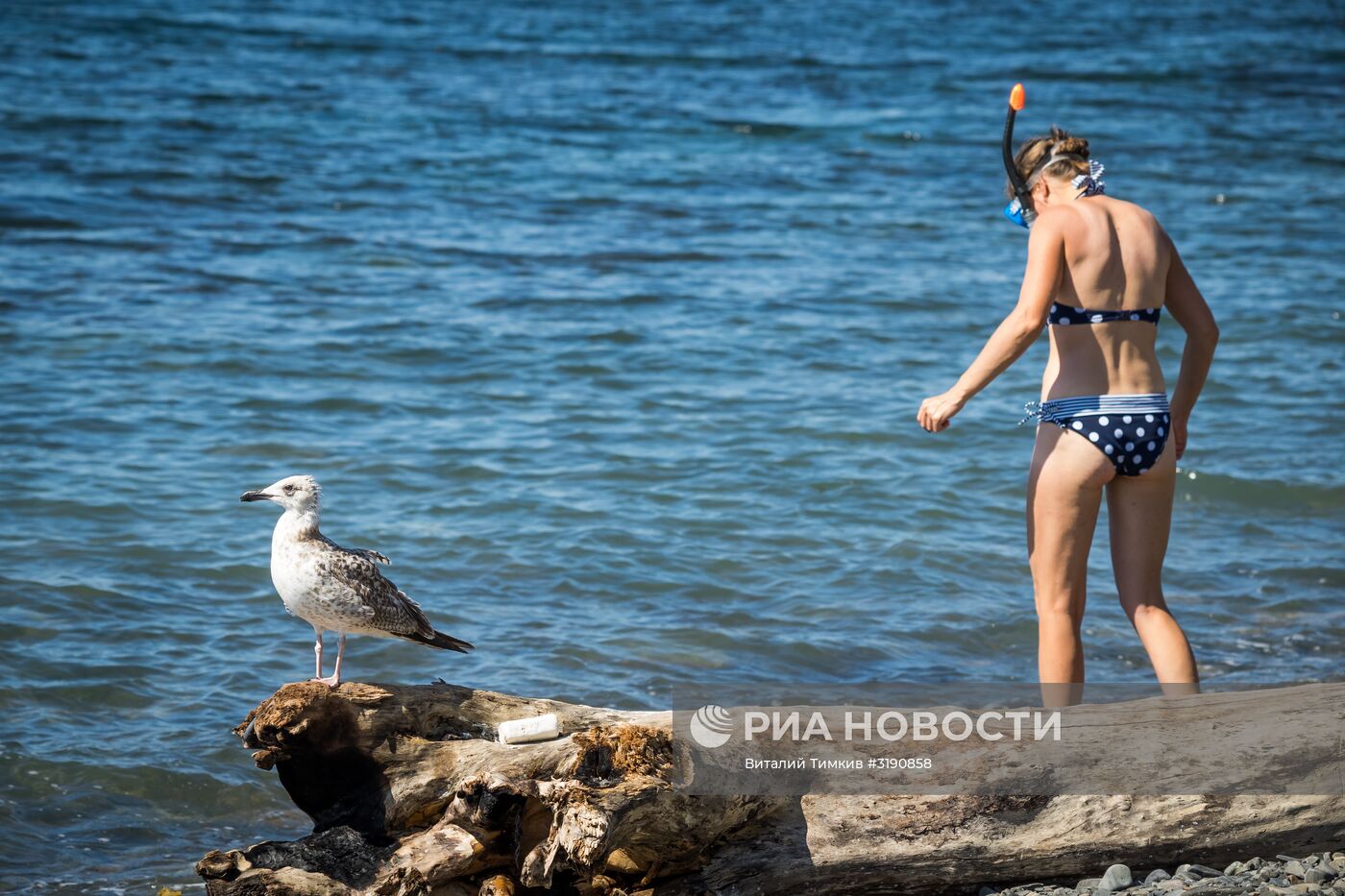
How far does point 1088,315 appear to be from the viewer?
504 cm

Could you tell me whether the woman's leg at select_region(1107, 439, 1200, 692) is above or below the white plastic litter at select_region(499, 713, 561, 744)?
above

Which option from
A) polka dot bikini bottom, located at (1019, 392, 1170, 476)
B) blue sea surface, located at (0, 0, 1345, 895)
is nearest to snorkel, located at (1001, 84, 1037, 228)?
polka dot bikini bottom, located at (1019, 392, 1170, 476)

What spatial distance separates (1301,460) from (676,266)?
23.0 ft

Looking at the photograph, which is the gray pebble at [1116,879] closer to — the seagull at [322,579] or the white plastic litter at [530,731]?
the white plastic litter at [530,731]

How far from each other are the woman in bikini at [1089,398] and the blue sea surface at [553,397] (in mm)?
2219

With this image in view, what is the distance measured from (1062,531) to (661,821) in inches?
72.4

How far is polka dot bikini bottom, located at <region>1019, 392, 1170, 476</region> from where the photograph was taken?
5.02 m

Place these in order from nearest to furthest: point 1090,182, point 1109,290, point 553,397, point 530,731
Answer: point 530,731
point 1109,290
point 1090,182
point 553,397

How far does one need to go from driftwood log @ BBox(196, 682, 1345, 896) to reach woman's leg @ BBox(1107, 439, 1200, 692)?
1.46 ft

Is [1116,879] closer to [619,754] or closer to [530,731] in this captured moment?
[619,754]

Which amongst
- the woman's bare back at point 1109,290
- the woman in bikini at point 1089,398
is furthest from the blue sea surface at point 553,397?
the woman's bare back at point 1109,290

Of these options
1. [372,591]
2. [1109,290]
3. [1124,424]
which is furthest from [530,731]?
[1109,290]

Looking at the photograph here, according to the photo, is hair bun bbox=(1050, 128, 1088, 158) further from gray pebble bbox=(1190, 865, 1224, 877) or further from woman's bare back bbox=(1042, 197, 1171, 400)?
gray pebble bbox=(1190, 865, 1224, 877)

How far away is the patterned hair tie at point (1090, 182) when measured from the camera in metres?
5.14
